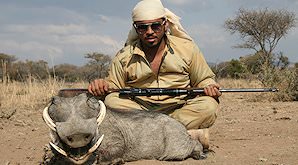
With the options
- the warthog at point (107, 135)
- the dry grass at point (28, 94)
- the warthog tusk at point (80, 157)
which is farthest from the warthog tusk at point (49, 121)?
the dry grass at point (28, 94)

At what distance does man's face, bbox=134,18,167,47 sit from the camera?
15.8ft

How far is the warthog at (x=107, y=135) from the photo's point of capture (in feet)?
10.1

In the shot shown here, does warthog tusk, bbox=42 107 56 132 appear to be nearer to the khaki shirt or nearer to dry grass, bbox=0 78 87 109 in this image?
the khaki shirt

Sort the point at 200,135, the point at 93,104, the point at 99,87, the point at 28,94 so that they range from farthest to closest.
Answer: the point at 28,94
the point at 200,135
the point at 99,87
the point at 93,104

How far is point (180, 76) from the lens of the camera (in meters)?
5.08

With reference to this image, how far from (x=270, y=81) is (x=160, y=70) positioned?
23.2 ft

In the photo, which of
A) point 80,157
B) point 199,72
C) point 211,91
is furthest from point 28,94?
point 80,157

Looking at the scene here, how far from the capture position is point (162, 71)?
5.03 meters

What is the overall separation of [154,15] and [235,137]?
197cm

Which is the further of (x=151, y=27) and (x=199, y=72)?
(x=199, y=72)

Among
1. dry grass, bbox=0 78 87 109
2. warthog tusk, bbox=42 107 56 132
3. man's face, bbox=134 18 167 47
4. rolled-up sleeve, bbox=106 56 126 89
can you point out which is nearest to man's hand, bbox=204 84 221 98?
man's face, bbox=134 18 167 47

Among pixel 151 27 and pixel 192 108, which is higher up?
pixel 151 27

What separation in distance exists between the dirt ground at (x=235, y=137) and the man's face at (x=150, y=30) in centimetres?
130

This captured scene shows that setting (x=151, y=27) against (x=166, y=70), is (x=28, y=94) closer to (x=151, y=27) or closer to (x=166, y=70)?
(x=166, y=70)
